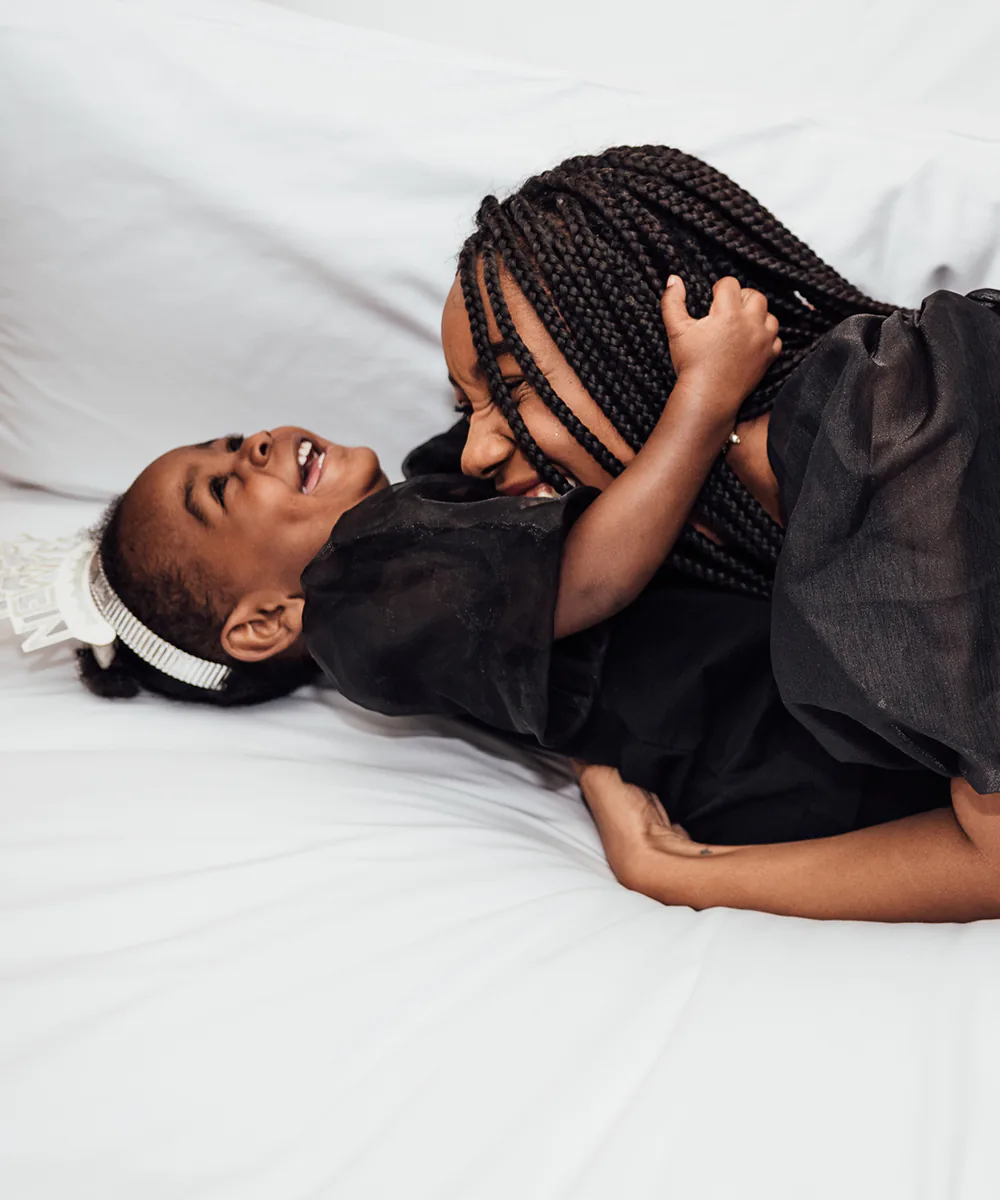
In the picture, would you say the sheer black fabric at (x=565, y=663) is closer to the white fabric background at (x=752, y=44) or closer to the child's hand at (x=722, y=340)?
the child's hand at (x=722, y=340)

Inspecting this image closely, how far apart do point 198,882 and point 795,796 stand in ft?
1.80

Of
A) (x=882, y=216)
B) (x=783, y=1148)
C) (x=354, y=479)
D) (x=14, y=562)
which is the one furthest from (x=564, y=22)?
(x=783, y=1148)

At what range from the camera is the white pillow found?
1160mm

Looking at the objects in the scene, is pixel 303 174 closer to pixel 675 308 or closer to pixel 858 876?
pixel 675 308

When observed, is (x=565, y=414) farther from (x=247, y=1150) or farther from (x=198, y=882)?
(x=247, y=1150)

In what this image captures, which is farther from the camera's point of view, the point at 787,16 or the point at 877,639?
the point at 787,16

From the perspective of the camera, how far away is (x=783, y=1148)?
614 mm

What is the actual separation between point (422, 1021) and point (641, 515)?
0.44m

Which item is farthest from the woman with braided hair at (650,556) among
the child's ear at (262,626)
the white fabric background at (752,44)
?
the white fabric background at (752,44)

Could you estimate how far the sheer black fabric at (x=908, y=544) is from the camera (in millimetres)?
709

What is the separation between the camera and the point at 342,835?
3.09 feet

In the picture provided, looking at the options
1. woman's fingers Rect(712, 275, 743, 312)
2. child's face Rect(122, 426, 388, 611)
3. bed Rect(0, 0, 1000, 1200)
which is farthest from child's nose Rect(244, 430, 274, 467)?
woman's fingers Rect(712, 275, 743, 312)

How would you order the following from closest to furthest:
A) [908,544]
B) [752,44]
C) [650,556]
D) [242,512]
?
[908,544], [650,556], [242,512], [752,44]

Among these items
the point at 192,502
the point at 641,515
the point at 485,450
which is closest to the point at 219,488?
the point at 192,502
